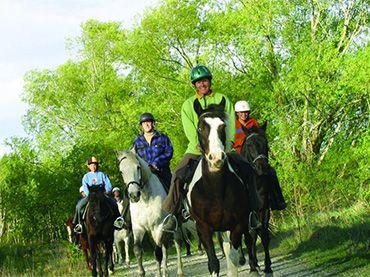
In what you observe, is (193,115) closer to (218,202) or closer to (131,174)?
(218,202)

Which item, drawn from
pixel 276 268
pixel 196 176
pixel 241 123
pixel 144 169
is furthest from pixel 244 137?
pixel 196 176

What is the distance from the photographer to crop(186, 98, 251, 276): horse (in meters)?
8.23

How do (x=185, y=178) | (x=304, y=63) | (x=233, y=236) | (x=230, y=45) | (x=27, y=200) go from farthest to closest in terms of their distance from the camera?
(x=27, y=200) < (x=230, y=45) < (x=304, y=63) < (x=185, y=178) < (x=233, y=236)

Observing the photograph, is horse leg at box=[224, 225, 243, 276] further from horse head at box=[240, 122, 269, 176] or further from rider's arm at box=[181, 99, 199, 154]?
horse head at box=[240, 122, 269, 176]

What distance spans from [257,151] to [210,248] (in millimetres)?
3501

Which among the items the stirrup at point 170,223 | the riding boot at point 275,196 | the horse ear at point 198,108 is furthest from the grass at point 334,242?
the horse ear at point 198,108

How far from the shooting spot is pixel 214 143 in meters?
7.69

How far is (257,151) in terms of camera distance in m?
11.5

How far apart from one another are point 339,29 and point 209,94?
17.0 m

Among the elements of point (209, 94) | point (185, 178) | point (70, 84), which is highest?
point (70, 84)

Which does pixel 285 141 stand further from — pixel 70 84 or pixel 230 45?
pixel 70 84

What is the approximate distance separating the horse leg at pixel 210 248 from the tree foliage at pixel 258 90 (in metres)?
11.4

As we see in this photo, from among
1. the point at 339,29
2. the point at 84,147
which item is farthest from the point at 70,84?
the point at 339,29

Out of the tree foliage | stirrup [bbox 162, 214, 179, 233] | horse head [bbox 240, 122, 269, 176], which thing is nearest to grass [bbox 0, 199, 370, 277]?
the tree foliage
